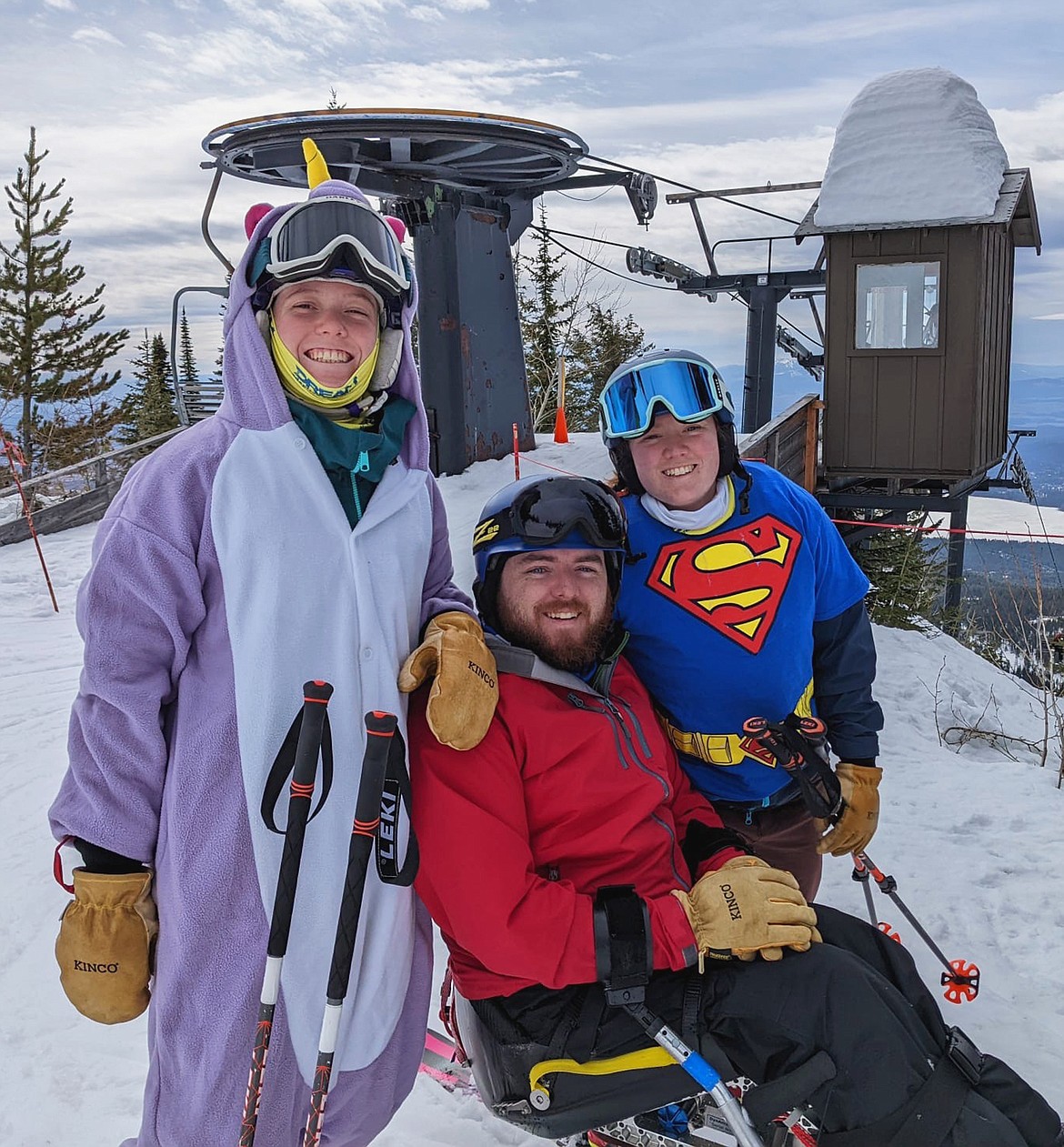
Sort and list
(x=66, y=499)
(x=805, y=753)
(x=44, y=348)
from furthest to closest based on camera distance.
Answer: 1. (x=44, y=348)
2. (x=66, y=499)
3. (x=805, y=753)

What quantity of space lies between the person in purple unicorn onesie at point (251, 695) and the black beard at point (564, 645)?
0.33 meters

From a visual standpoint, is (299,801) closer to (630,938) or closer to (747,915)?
(630,938)

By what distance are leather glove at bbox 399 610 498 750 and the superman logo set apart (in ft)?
2.59

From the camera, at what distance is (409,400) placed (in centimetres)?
224

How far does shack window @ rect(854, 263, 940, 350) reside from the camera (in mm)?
10500

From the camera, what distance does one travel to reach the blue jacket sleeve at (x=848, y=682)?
2906 millimetres

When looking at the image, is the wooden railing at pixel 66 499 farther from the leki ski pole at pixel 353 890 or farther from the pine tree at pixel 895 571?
the leki ski pole at pixel 353 890

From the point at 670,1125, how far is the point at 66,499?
12.3 metres

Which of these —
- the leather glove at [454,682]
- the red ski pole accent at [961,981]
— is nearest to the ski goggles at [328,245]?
the leather glove at [454,682]

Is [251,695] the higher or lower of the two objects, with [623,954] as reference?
higher

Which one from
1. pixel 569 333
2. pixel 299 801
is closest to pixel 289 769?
pixel 299 801

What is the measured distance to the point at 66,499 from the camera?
12.6 meters

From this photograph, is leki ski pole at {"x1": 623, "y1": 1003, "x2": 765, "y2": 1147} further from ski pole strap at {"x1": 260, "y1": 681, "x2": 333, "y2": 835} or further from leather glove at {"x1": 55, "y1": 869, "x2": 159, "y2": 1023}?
Result: leather glove at {"x1": 55, "y1": 869, "x2": 159, "y2": 1023}

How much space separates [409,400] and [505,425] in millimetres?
10336
